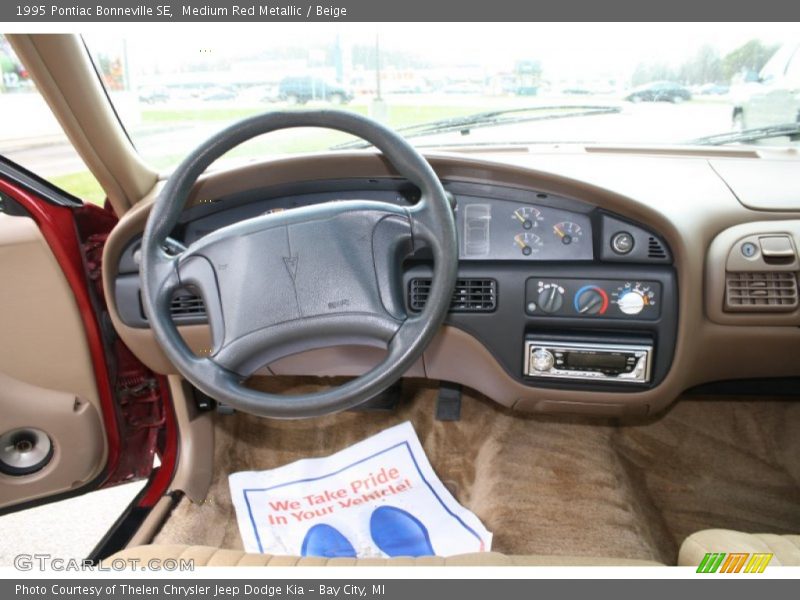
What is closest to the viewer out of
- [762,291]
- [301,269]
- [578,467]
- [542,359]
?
[301,269]

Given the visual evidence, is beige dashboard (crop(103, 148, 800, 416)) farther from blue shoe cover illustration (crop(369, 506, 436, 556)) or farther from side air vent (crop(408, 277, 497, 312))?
blue shoe cover illustration (crop(369, 506, 436, 556))

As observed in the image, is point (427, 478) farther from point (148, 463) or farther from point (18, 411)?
point (18, 411)

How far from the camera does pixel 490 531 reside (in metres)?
1.82

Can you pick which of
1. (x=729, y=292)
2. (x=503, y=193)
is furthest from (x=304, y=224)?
(x=729, y=292)

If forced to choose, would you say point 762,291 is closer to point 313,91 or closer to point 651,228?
point 651,228

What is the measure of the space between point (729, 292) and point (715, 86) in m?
0.60

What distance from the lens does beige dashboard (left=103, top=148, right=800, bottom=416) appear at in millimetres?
1486

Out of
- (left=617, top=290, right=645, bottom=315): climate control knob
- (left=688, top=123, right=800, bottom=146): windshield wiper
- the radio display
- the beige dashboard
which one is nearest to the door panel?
the beige dashboard

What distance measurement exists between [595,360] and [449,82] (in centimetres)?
81

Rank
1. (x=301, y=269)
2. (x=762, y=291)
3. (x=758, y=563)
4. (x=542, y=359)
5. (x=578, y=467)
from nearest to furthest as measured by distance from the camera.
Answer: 1. (x=758, y=563)
2. (x=301, y=269)
3. (x=762, y=291)
4. (x=542, y=359)
5. (x=578, y=467)

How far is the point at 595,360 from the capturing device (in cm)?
157

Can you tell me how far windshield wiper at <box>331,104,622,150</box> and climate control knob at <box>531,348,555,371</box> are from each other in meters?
0.66

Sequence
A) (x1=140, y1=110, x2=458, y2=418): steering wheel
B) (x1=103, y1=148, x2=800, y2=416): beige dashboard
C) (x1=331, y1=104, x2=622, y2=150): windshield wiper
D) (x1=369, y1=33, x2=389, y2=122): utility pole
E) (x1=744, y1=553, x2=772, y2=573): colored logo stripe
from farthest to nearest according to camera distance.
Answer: (x1=331, y1=104, x2=622, y2=150): windshield wiper → (x1=369, y1=33, x2=389, y2=122): utility pole → (x1=103, y1=148, x2=800, y2=416): beige dashboard → (x1=140, y1=110, x2=458, y2=418): steering wheel → (x1=744, y1=553, x2=772, y2=573): colored logo stripe

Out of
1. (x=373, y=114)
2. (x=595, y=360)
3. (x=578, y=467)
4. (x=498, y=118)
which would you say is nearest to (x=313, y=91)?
(x=373, y=114)
